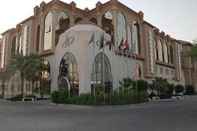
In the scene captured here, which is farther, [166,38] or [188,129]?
[166,38]

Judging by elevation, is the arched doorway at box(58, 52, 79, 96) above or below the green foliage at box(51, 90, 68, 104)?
above

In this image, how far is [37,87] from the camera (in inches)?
2362

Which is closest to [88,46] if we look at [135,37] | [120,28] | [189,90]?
[120,28]

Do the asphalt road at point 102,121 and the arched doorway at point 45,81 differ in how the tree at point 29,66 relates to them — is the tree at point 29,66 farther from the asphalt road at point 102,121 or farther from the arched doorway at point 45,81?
the asphalt road at point 102,121

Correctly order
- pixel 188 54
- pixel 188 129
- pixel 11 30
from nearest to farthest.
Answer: pixel 188 129, pixel 188 54, pixel 11 30

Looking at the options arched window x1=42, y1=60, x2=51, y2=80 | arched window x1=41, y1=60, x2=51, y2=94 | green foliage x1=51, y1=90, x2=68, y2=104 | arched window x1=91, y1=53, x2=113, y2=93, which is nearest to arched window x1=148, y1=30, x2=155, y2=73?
arched window x1=91, y1=53, x2=113, y2=93

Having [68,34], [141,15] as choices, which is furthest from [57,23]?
[141,15]

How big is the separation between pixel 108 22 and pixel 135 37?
33.9ft

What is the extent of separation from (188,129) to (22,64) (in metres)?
47.0

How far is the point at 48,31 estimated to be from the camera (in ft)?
209

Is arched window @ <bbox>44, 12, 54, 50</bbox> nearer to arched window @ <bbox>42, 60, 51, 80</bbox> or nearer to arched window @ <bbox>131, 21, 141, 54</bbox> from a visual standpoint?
arched window @ <bbox>42, 60, 51, 80</bbox>

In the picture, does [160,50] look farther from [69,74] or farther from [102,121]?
[102,121]

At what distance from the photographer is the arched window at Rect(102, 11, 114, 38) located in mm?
64475

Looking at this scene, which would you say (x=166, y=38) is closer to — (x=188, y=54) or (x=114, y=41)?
(x=114, y=41)
